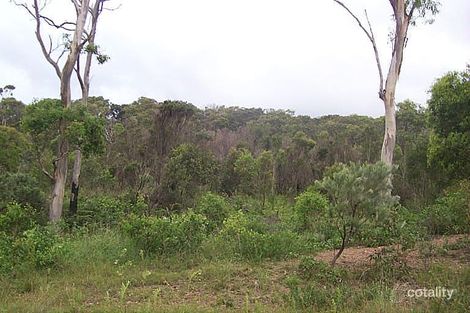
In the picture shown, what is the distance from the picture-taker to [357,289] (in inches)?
232

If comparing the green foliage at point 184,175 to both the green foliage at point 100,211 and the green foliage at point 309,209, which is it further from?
the green foliage at point 309,209

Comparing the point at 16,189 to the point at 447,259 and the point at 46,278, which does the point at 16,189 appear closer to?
the point at 46,278

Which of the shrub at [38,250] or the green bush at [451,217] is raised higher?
the green bush at [451,217]

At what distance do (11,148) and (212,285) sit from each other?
14.5 metres

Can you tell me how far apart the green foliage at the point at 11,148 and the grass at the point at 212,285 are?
10.8 m

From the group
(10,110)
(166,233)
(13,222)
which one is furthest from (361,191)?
(10,110)

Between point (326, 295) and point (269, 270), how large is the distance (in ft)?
6.52

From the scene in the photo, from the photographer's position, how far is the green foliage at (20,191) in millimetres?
13625

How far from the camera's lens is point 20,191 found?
45.8 ft

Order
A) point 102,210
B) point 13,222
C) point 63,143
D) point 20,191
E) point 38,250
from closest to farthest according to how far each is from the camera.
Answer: point 38,250
point 13,222
point 63,143
point 20,191
point 102,210

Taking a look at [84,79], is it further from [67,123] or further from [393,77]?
[393,77]

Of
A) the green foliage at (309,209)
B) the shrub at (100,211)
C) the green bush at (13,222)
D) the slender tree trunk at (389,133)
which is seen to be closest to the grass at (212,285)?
the green bush at (13,222)

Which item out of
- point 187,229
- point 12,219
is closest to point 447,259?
point 187,229

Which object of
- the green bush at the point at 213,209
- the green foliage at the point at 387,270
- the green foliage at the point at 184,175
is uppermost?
the green foliage at the point at 184,175
